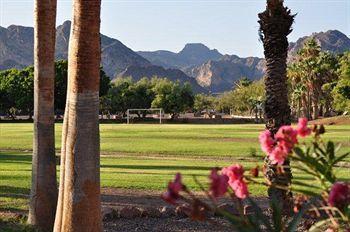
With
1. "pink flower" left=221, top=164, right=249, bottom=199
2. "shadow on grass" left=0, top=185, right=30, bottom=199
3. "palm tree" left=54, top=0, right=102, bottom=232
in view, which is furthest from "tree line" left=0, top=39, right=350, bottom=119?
"pink flower" left=221, top=164, right=249, bottom=199

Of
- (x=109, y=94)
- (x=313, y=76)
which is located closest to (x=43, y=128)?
(x=313, y=76)

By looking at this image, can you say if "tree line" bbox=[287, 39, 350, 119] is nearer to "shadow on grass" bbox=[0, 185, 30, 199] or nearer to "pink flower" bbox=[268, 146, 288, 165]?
"shadow on grass" bbox=[0, 185, 30, 199]

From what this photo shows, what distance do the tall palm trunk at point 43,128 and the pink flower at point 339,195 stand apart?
8026mm

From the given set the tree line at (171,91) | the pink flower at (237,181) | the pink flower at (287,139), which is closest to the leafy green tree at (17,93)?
the tree line at (171,91)

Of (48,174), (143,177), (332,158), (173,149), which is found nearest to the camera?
(332,158)

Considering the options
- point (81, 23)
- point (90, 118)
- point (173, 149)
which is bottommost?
point (173, 149)

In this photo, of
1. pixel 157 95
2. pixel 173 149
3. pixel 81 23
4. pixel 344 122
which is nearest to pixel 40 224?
pixel 81 23

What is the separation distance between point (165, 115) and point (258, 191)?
4173 inches

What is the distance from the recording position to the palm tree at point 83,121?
23.9ft

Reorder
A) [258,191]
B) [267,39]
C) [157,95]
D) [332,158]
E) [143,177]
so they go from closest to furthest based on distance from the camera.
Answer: [332,158]
[267,39]
[258,191]
[143,177]
[157,95]

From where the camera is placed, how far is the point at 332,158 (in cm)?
309

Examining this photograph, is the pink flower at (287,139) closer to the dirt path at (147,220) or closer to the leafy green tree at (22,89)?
the dirt path at (147,220)

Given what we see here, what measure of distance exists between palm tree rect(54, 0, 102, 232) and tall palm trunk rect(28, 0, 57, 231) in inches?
113

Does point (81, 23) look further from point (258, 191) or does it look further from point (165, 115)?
point (165, 115)
